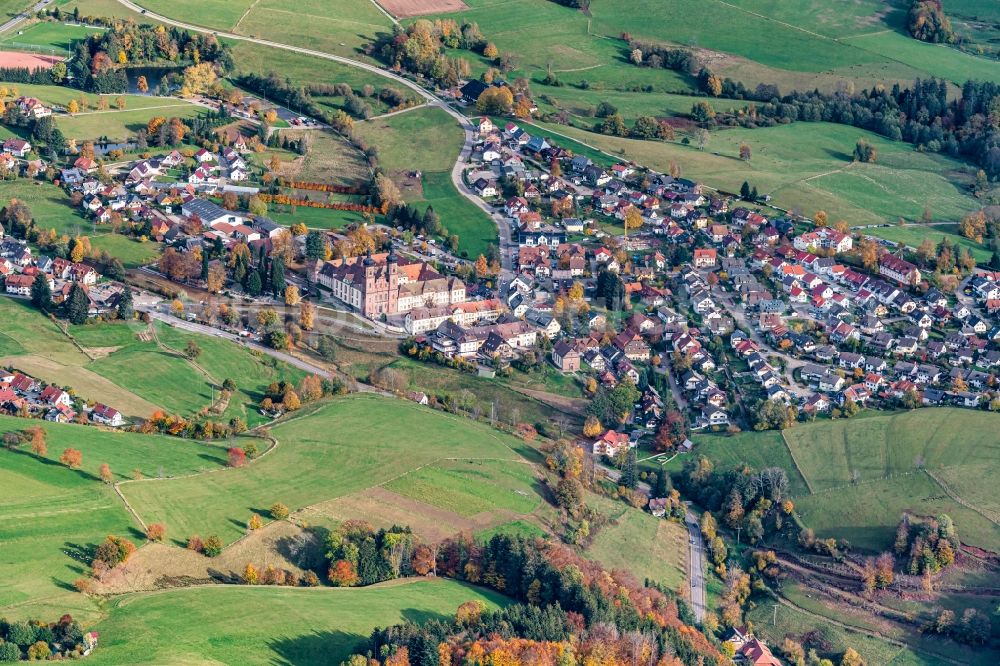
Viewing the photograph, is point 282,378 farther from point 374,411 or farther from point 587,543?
point 587,543

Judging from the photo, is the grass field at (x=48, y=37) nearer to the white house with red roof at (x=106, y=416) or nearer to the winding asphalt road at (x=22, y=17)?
the winding asphalt road at (x=22, y=17)

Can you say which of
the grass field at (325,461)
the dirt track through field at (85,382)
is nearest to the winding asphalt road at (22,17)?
the dirt track through field at (85,382)

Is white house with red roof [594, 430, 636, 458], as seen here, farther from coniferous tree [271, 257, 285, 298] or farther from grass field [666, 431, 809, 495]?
coniferous tree [271, 257, 285, 298]

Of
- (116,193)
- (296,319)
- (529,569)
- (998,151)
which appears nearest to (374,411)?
(296,319)

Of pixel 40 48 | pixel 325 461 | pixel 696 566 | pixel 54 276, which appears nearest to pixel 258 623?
pixel 325 461

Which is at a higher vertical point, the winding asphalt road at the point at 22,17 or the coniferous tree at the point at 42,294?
the winding asphalt road at the point at 22,17

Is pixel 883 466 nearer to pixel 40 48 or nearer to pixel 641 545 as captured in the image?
pixel 641 545
